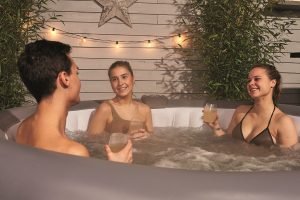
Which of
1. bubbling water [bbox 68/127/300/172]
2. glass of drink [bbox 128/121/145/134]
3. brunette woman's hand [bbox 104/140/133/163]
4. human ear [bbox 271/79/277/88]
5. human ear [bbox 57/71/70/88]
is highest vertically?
human ear [bbox 271/79/277/88]

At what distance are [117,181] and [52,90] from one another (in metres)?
0.47

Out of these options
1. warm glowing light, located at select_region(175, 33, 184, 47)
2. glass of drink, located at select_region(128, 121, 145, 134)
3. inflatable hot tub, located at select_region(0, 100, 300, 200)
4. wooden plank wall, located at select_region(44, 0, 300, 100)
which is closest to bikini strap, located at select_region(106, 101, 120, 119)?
glass of drink, located at select_region(128, 121, 145, 134)

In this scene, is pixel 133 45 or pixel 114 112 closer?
pixel 114 112

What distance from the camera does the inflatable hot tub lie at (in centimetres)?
93

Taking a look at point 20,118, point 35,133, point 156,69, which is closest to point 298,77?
point 156,69

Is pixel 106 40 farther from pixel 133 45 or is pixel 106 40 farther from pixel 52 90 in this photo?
pixel 52 90

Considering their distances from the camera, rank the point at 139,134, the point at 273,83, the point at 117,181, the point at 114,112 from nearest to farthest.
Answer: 1. the point at 117,181
2. the point at 273,83
3. the point at 139,134
4. the point at 114,112

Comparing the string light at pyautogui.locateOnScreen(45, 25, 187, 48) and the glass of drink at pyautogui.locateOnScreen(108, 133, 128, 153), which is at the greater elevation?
the string light at pyautogui.locateOnScreen(45, 25, 187, 48)

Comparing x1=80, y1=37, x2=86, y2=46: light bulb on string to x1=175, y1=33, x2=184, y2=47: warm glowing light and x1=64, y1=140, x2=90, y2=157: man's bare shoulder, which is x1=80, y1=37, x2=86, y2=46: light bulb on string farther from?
x1=64, y1=140, x2=90, y2=157: man's bare shoulder

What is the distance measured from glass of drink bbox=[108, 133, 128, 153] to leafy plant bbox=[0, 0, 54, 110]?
2.62 metres

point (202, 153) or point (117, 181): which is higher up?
point (117, 181)

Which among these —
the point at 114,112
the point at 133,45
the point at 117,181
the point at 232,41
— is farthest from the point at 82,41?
the point at 117,181

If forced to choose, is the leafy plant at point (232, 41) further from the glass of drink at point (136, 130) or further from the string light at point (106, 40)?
the glass of drink at point (136, 130)

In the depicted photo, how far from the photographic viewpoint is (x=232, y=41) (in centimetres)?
404
